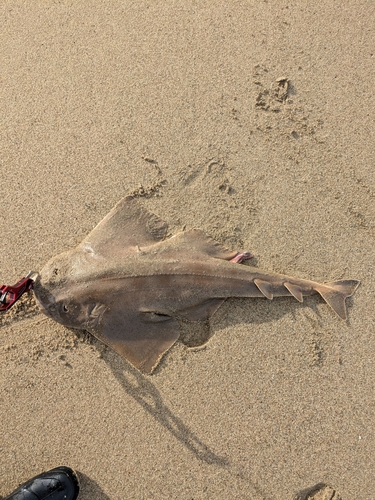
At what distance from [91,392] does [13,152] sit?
10.6ft

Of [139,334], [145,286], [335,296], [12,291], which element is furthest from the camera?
Answer: [335,296]

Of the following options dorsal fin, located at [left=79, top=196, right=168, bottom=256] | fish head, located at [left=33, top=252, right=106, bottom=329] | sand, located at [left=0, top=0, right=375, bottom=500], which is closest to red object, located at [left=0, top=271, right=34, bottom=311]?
fish head, located at [left=33, top=252, right=106, bottom=329]

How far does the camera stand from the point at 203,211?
4.82 meters

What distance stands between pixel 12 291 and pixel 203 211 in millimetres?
2416

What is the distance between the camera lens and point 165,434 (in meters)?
4.27

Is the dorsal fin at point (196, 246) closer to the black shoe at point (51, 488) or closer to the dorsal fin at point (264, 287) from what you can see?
the dorsal fin at point (264, 287)

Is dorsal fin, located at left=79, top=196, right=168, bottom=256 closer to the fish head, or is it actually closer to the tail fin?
the fish head

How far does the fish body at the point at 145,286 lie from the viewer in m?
4.09

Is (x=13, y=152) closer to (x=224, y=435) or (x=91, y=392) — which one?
(x=91, y=392)

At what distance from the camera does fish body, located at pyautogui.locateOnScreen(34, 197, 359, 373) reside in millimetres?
4090

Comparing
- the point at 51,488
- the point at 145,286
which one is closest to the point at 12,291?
the point at 145,286

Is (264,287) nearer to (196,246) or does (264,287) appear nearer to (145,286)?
(196,246)

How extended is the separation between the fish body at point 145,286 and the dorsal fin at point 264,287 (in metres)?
0.01

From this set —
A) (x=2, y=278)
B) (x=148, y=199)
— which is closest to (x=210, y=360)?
(x=148, y=199)
